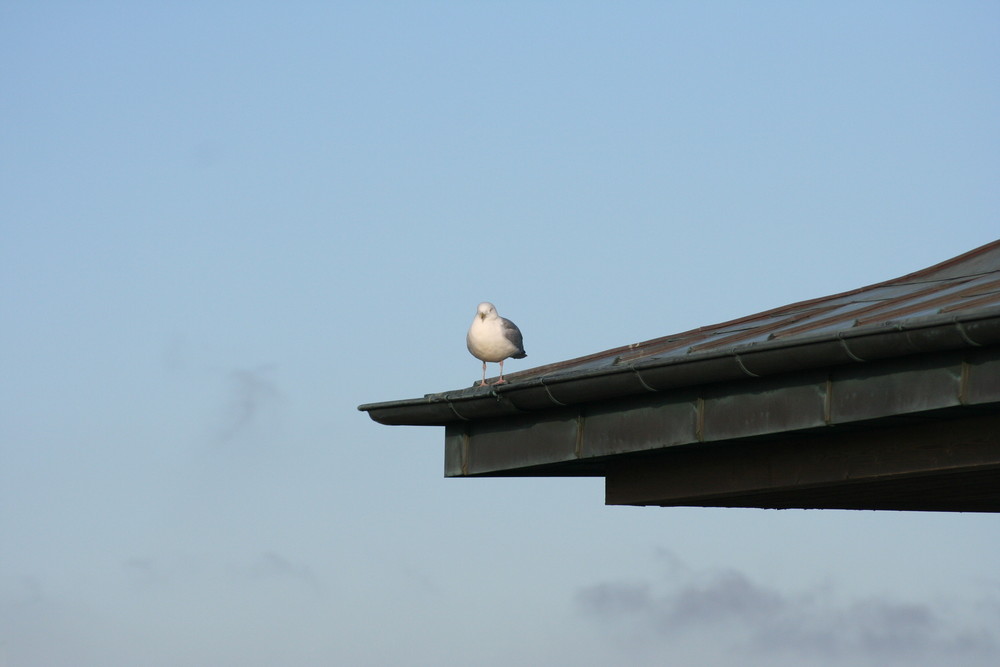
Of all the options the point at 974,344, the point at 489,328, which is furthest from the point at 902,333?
the point at 489,328

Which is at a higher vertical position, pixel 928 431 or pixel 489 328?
pixel 489 328

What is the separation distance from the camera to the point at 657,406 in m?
16.4

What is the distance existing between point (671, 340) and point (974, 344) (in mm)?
7275

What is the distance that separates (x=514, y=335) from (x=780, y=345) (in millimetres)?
7261

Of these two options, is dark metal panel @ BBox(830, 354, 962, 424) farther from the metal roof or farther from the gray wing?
the gray wing

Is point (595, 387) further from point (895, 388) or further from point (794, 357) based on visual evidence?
point (895, 388)

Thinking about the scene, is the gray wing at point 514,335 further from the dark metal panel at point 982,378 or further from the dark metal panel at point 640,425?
the dark metal panel at point 982,378

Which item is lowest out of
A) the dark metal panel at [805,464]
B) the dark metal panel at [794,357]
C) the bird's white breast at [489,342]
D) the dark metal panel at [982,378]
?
the dark metal panel at [805,464]

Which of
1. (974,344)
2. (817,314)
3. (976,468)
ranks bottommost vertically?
(976,468)

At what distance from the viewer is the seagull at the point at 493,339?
2102cm

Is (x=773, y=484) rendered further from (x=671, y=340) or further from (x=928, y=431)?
(x=671, y=340)

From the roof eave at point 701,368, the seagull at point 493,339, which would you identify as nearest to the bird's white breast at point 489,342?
the seagull at point 493,339

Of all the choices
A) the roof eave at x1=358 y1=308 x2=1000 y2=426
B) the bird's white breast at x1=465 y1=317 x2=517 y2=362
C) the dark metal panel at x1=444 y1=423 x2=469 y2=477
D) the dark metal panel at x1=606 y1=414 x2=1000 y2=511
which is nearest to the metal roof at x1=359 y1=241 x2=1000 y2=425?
the roof eave at x1=358 y1=308 x2=1000 y2=426

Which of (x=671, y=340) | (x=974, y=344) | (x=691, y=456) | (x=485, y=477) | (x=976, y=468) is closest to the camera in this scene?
(x=974, y=344)
